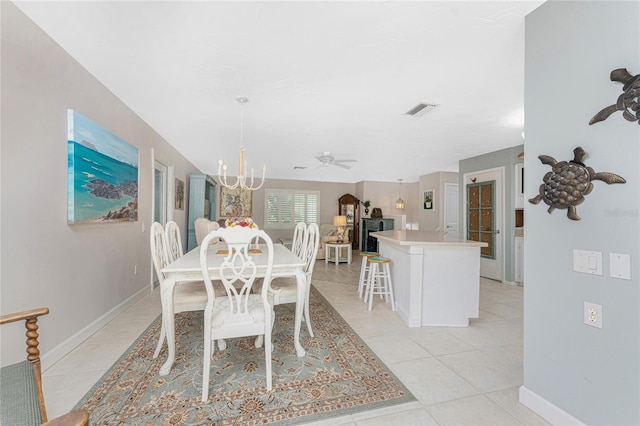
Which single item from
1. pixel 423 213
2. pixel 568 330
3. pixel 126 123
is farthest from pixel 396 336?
pixel 423 213

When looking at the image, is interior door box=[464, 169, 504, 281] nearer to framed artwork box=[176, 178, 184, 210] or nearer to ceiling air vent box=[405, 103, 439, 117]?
ceiling air vent box=[405, 103, 439, 117]

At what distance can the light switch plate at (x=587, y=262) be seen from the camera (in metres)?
1.28

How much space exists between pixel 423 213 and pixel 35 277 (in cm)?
747

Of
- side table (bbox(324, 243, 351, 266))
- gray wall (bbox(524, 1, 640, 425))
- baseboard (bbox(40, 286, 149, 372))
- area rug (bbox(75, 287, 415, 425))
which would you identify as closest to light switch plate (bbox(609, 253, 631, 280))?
gray wall (bbox(524, 1, 640, 425))

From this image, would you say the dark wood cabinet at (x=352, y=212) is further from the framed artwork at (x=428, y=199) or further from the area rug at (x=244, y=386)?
the area rug at (x=244, y=386)

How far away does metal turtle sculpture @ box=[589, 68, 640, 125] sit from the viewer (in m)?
1.13

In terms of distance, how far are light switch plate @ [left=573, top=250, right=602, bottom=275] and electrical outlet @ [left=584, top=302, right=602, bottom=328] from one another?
6.3 inches

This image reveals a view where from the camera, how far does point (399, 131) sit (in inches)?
152

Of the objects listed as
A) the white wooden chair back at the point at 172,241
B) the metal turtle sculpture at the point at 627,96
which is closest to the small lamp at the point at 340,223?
the white wooden chair back at the point at 172,241

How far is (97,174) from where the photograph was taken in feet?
7.93

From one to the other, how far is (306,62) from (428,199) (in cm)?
604

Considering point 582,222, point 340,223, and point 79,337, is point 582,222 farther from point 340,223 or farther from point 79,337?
point 340,223

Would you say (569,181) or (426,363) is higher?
(569,181)

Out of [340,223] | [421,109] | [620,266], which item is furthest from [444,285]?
[340,223]
